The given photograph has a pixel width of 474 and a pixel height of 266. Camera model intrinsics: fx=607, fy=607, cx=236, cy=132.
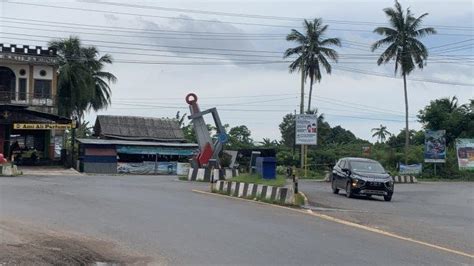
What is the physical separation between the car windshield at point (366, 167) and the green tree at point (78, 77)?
40654 mm

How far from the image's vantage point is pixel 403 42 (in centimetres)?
6012

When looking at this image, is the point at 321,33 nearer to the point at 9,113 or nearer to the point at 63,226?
the point at 9,113

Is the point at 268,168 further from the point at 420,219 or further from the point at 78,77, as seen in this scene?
the point at 78,77

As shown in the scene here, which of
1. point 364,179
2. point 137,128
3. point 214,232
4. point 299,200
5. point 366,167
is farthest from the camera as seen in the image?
point 137,128

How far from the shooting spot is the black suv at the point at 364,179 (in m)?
23.3

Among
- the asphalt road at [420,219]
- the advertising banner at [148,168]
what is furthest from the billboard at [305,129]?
the asphalt road at [420,219]

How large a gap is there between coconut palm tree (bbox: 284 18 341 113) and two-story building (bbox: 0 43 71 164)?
76.3 feet

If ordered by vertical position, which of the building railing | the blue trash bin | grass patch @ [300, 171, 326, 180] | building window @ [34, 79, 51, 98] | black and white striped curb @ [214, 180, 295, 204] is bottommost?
grass patch @ [300, 171, 326, 180]

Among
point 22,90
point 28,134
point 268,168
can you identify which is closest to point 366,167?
point 268,168

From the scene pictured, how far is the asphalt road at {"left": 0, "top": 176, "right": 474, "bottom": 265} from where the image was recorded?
971cm

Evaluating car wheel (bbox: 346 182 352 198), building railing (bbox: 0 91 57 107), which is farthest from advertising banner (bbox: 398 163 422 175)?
car wheel (bbox: 346 182 352 198)

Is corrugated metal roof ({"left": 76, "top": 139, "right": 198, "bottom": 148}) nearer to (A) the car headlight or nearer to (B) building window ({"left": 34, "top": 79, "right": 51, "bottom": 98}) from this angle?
(B) building window ({"left": 34, "top": 79, "right": 51, "bottom": 98})

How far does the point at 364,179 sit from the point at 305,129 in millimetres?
19979

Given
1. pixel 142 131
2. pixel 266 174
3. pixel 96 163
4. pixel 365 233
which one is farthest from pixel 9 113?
pixel 365 233
